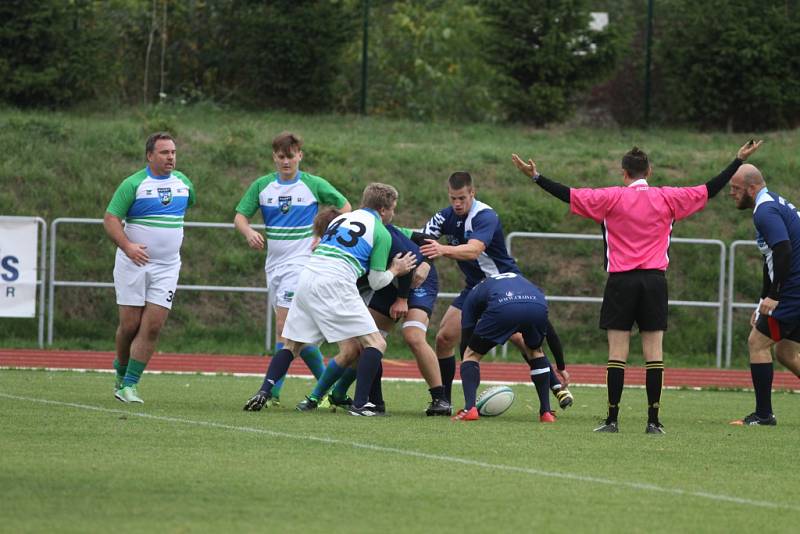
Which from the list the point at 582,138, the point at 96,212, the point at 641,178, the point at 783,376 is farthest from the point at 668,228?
the point at 582,138

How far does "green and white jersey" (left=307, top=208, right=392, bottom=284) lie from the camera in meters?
10.1

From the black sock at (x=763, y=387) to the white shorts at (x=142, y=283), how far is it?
4.67 m

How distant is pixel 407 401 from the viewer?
12.3 meters

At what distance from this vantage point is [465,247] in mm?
10328

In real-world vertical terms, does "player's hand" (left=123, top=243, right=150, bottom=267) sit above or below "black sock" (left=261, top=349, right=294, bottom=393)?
above

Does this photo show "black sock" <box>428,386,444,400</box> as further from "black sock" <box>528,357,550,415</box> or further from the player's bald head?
the player's bald head

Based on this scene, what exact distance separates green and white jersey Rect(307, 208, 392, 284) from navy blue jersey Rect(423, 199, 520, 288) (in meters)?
0.79

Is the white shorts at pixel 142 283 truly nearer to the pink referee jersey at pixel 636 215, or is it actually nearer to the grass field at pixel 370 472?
the grass field at pixel 370 472

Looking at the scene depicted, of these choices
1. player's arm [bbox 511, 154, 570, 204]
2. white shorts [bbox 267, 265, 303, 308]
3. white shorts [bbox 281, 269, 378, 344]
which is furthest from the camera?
white shorts [bbox 267, 265, 303, 308]

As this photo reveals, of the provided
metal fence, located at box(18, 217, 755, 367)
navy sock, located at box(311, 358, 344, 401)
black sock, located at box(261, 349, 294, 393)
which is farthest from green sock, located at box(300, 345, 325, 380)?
metal fence, located at box(18, 217, 755, 367)

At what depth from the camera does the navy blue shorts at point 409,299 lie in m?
10.8

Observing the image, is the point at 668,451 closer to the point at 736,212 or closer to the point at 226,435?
the point at 226,435

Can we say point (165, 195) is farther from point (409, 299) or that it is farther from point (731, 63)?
point (731, 63)

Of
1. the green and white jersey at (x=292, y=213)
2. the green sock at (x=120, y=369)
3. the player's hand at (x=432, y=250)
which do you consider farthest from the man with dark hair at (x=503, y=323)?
the green sock at (x=120, y=369)
